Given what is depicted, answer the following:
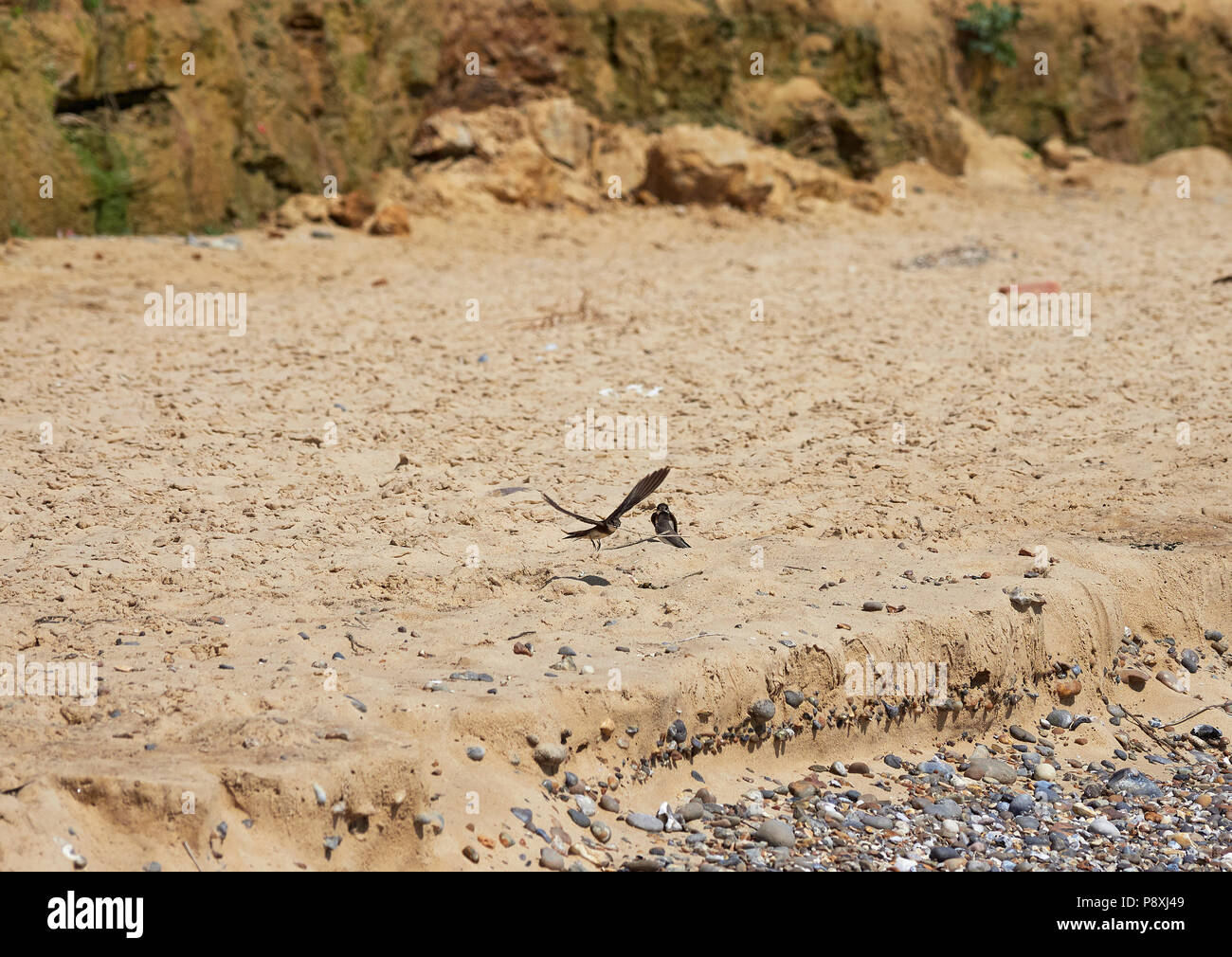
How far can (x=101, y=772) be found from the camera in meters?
2.66

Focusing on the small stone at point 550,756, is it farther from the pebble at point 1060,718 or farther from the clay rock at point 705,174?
the clay rock at point 705,174

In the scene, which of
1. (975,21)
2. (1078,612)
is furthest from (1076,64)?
(1078,612)

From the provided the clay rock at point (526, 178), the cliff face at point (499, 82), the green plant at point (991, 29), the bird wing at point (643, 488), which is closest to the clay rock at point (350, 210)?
the cliff face at point (499, 82)

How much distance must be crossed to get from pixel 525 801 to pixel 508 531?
152cm

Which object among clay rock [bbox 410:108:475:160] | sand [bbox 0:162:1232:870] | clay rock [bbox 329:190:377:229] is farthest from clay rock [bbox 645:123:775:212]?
clay rock [bbox 329:190:377:229]

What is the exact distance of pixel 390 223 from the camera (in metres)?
9.00

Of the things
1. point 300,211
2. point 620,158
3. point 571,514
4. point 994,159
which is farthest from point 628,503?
point 994,159

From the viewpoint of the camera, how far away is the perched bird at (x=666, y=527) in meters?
Result: 4.25

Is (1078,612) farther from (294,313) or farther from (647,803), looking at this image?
(294,313)

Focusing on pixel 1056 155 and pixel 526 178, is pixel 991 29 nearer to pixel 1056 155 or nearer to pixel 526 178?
pixel 1056 155

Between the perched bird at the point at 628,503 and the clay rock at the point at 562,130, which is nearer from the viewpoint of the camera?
the perched bird at the point at 628,503

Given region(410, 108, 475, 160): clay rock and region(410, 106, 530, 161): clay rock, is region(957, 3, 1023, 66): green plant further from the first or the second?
region(410, 108, 475, 160): clay rock

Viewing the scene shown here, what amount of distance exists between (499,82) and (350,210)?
2.06 metres

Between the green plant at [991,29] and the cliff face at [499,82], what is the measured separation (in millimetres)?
63
